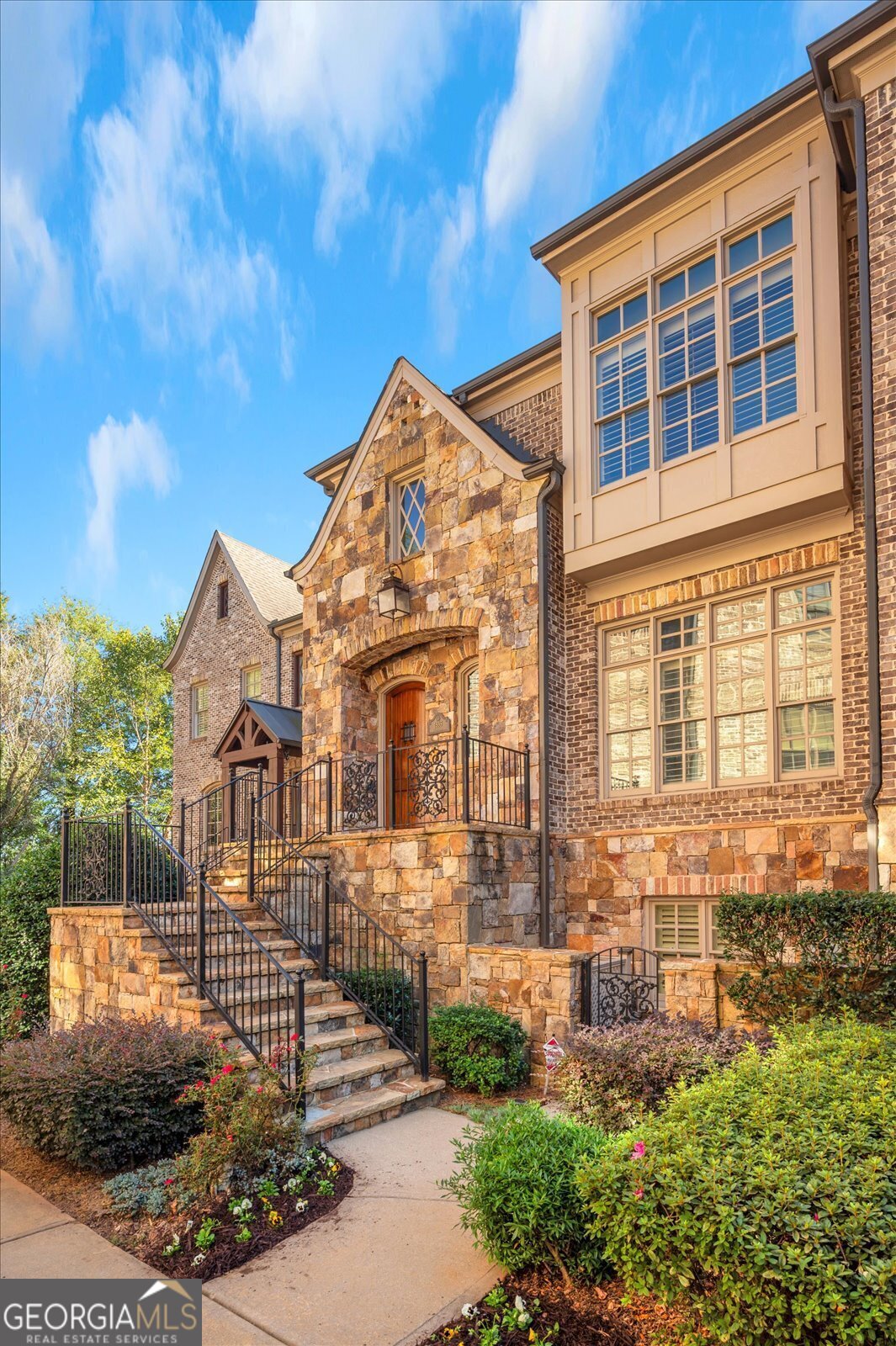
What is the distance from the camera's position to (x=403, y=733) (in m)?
13.1

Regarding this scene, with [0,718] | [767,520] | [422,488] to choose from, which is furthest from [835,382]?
[0,718]

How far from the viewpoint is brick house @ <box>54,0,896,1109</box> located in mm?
8422

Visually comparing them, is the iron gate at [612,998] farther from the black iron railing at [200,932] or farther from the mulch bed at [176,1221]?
the mulch bed at [176,1221]

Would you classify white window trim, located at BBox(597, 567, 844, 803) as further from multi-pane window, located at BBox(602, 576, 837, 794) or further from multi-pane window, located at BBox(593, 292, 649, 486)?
multi-pane window, located at BBox(593, 292, 649, 486)

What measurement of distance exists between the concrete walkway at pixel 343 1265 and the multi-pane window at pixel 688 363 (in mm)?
7618

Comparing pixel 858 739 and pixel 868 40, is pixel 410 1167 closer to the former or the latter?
pixel 858 739

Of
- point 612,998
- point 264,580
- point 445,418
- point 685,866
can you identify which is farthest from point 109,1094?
point 264,580

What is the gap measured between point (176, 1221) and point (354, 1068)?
2.27m

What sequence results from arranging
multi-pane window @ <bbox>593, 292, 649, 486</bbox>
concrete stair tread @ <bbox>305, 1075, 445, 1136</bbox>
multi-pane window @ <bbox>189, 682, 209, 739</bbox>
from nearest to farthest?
concrete stair tread @ <bbox>305, 1075, 445, 1136</bbox>
multi-pane window @ <bbox>593, 292, 649, 486</bbox>
multi-pane window @ <bbox>189, 682, 209, 739</bbox>

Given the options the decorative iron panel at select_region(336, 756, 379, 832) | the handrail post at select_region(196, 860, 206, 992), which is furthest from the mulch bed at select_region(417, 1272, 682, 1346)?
the decorative iron panel at select_region(336, 756, 379, 832)

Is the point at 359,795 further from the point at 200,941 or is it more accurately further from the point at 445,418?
the point at 445,418

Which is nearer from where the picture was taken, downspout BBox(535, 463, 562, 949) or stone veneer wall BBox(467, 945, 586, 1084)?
stone veneer wall BBox(467, 945, 586, 1084)

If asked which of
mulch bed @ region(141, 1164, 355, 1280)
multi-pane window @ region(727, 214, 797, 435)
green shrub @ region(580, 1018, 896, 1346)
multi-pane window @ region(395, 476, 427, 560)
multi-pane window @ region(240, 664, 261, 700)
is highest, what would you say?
multi-pane window @ region(727, 214, 797, 435)

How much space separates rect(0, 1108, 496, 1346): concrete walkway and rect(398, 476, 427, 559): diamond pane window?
837 cm
